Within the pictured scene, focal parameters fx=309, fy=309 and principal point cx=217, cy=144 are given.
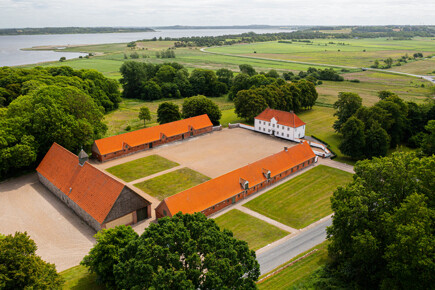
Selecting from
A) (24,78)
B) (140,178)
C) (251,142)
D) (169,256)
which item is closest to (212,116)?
(251,142)

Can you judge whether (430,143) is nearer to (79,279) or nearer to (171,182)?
(171,182)

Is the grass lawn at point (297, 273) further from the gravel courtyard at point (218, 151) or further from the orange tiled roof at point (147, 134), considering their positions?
the orange tiled roof at point (147, 134)

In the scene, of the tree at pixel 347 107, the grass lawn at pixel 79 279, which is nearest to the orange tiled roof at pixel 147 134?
the grass lawn at pixel 79 279

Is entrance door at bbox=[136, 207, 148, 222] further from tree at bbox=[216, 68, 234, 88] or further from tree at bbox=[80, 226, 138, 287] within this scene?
tree at bbox=[216, 68, 234, 88]

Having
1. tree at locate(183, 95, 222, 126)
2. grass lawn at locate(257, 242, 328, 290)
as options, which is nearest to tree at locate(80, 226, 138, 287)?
grass lawn at locate(257, 242, 328, 290)

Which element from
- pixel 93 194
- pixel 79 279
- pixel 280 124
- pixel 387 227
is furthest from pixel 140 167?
pixel 387 227

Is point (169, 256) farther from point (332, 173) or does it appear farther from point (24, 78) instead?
point (24, 78)
